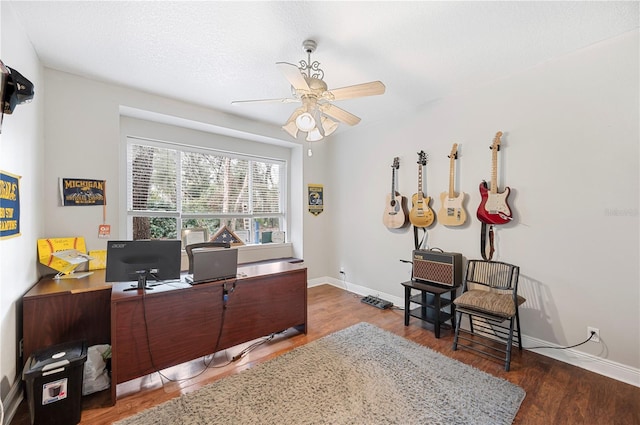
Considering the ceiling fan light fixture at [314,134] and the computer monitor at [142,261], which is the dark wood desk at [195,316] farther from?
the ceiling fan light fixture at [314,134]

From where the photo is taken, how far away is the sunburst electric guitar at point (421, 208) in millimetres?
3240

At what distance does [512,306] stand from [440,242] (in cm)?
105

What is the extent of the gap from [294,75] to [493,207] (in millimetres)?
2197

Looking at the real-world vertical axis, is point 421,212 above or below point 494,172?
below

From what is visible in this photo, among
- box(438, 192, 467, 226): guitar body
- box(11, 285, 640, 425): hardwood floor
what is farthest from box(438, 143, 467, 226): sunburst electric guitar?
box(11, 285, 640, 425): hardwood floor

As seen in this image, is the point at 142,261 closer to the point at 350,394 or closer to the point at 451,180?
the point at 350,394

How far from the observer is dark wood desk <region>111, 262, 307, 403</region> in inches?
73.1

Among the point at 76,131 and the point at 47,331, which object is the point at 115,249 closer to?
the point at 47,331

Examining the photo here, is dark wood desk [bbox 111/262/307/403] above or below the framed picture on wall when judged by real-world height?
below

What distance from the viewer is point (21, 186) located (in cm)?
190

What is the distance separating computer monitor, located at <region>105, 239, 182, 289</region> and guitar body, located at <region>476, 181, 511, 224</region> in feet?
9.18

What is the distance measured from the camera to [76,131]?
259 cm

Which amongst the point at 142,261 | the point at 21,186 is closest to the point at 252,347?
the point at 142,261

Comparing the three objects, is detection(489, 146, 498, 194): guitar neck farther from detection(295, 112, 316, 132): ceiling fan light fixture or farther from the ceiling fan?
detection(295, 112, 316, 132): ceiling fan light fixture
